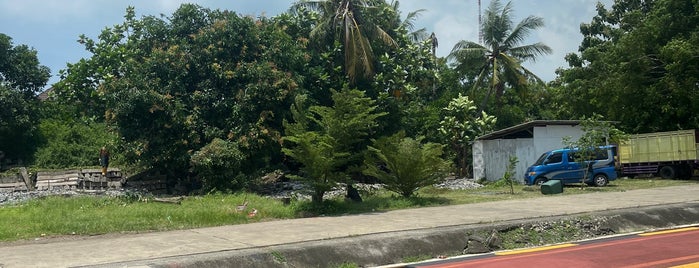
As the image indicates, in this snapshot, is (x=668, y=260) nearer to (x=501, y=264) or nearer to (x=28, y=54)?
(x=501, y=264)

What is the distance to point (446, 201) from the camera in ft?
53.9

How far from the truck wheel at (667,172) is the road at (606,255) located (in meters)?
15.9

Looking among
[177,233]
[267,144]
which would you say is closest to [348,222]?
[177,233]

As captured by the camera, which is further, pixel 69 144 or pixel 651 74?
pixel 69 144

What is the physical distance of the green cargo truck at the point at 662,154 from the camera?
23.9 metres

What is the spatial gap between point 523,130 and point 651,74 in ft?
22.6

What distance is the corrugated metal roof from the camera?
80.4 feet

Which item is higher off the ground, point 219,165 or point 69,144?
point 69,144

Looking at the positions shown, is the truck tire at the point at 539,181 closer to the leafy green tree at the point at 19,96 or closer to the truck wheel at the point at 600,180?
the truck wheel at the point at 600,180

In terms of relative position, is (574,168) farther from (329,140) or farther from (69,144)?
(69,144)

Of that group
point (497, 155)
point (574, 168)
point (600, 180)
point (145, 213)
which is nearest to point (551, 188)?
point (574, 168)

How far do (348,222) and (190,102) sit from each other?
39.3ft

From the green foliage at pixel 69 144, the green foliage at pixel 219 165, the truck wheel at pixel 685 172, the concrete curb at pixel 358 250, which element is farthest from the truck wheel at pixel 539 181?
the green foliage at pixel 69 144

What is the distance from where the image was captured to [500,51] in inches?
1298
